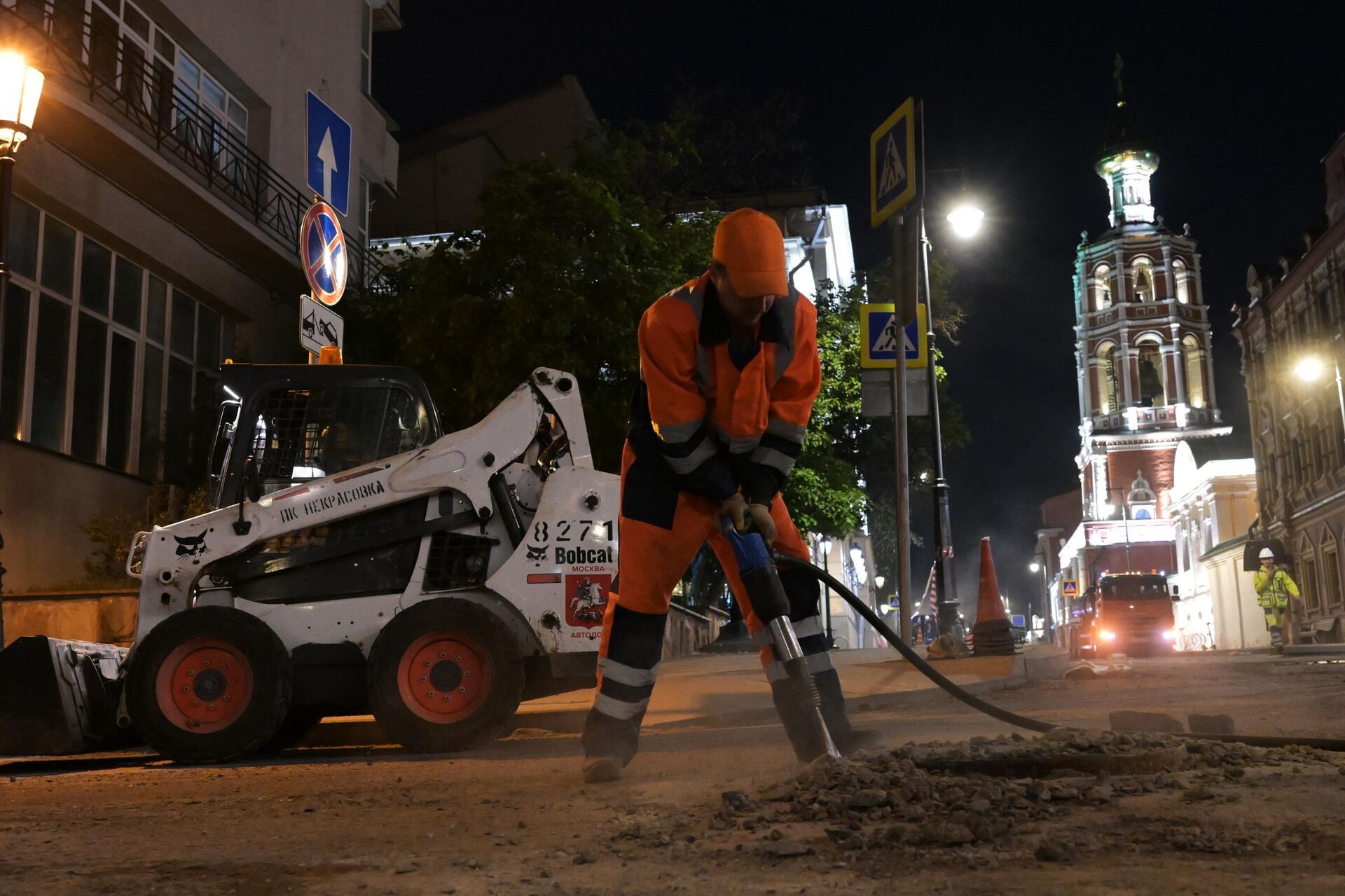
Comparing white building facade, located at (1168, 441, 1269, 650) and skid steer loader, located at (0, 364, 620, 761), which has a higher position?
white building facade, located at (1168, 441, 1269, 650)

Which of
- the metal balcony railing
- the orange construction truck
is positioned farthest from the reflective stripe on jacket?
the metal balcony railing

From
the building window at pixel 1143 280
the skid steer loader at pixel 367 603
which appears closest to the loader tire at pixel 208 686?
the skid steer loader at pixel 367 603

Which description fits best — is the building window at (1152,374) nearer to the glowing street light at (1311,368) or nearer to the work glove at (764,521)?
the glowing street light at (1311,368)

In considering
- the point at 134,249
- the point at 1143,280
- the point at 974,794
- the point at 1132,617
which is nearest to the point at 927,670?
the point at 974,794

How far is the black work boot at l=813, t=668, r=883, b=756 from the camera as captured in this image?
516 centimetres

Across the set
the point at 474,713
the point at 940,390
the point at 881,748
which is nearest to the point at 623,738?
the point at 881,748

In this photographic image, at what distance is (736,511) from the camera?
15.6ft

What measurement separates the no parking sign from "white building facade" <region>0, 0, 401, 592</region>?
152 inches

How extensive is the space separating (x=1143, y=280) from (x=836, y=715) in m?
85.7

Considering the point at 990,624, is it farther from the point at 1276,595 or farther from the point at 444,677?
the point at 1276,595

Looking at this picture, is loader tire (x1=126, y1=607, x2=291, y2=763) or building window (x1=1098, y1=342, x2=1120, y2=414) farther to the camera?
building window (x1=1098, y1=342, x2=1120, y2=414)

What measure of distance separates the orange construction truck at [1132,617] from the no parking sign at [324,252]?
789 inches

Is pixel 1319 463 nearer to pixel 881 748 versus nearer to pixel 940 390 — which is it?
pixel 940 390

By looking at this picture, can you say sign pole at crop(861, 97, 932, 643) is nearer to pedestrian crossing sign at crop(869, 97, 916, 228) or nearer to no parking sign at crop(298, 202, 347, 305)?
pedestrian crossing sign at crop(869, 97, 916, 228)
